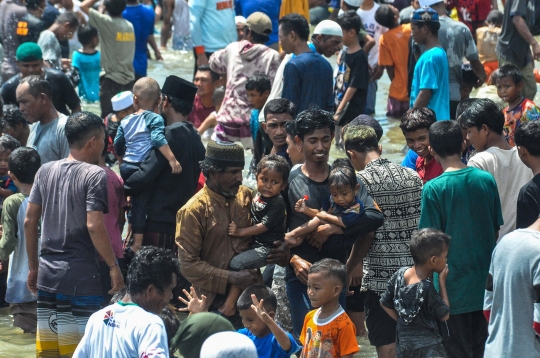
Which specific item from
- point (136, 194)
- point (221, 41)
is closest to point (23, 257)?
point (136, 194)

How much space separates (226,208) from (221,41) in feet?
21.9

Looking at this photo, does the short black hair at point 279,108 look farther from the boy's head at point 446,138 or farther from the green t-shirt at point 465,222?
the green t-shirt at point 465,222

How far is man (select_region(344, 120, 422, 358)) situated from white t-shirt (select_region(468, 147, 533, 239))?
18.5 inches

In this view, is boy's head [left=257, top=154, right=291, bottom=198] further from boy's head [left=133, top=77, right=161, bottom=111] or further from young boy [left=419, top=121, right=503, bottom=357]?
boy's head [left=133, top=77, right=161, bottom=111]

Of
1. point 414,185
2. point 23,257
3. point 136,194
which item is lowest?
point 23,257

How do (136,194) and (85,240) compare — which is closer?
(85,240)

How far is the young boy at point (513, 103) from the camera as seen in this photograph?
7270 mm

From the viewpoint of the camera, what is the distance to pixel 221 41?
12.0 meters

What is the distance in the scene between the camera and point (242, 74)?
9828 millimetres

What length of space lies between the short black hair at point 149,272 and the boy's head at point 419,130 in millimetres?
2445

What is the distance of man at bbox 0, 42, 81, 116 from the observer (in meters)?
8.73

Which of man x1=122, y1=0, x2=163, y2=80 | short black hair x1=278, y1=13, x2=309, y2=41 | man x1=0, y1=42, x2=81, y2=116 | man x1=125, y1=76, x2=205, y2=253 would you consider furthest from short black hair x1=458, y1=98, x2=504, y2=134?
man x1=122, y1=0, x2=163, y2=80

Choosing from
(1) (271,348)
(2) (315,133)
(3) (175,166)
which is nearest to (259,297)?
(1) (271,348)

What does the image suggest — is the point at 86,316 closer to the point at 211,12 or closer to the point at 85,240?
the point at 85,240
